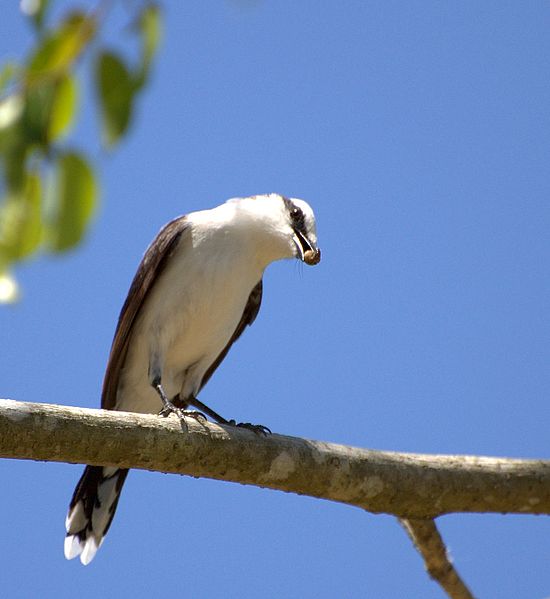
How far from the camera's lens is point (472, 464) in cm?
423

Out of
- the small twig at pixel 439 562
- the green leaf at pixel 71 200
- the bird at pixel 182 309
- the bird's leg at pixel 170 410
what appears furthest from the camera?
the bird at pixel 182 309

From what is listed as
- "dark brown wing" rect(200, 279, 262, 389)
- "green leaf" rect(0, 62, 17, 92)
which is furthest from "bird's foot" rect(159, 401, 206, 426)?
"green leaf" rect(0, 62, 17, 92)

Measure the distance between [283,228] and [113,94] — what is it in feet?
14.5

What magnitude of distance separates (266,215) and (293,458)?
76.3 inches

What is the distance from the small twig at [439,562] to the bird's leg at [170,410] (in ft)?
3.60

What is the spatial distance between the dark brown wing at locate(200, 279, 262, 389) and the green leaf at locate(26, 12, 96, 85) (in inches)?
186

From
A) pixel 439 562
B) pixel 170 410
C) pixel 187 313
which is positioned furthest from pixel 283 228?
pixel 439 562

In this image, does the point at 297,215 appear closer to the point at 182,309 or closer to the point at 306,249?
the point at 306,249

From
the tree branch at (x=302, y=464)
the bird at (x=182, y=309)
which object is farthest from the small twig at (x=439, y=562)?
the bird at (x=182, y=309)

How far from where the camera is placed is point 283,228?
5.33 meters

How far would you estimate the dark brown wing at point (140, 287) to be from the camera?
5262 mm

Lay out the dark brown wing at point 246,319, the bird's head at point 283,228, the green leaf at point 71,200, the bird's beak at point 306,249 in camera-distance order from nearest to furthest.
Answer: the green leaf at point 71,200 → the bird's beak at point 306,249 → the bird's head at point 283,228 → the dark brown wing at point 246,319

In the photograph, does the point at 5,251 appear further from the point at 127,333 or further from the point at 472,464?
the point at 127,333

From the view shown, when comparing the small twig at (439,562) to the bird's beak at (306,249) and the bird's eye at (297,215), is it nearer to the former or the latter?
the bird's beak at (306,249)
